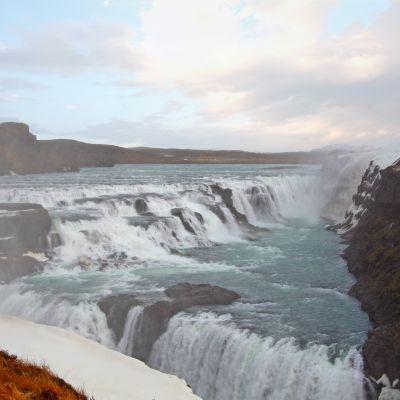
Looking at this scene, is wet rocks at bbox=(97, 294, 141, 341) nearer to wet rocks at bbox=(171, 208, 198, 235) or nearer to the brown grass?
the brown grass

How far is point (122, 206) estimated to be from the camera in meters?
33.2

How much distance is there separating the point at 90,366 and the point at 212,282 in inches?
441

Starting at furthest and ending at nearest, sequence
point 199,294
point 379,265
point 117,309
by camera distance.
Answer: point 379,265 → point 199,294 → point 117,309

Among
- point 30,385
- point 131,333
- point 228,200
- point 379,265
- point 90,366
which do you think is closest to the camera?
point 30,385

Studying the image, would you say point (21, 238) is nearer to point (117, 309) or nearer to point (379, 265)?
point (117, 309)

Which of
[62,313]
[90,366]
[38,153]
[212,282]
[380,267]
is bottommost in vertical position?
[62,313]

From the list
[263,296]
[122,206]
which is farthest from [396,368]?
[122,206]

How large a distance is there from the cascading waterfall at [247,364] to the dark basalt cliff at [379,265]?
→ 29.5 inches

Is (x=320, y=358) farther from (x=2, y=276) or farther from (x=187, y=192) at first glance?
(x=187, y=192)

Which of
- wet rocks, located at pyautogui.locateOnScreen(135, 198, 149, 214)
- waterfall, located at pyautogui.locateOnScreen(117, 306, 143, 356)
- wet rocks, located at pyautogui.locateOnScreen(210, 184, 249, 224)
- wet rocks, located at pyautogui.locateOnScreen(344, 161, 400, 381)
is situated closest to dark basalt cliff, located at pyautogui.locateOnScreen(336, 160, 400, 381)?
wet rocks, located at pyautogui.locateOnScreen(344, 161, 400, 381)

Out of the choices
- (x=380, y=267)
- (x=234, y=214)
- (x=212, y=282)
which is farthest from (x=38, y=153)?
(x=380, y=267)

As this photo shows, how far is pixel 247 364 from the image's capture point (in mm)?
14289

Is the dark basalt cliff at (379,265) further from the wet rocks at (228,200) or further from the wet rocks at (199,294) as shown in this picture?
the wet rocks at (228,200)

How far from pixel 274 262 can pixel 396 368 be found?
42.9 ft
